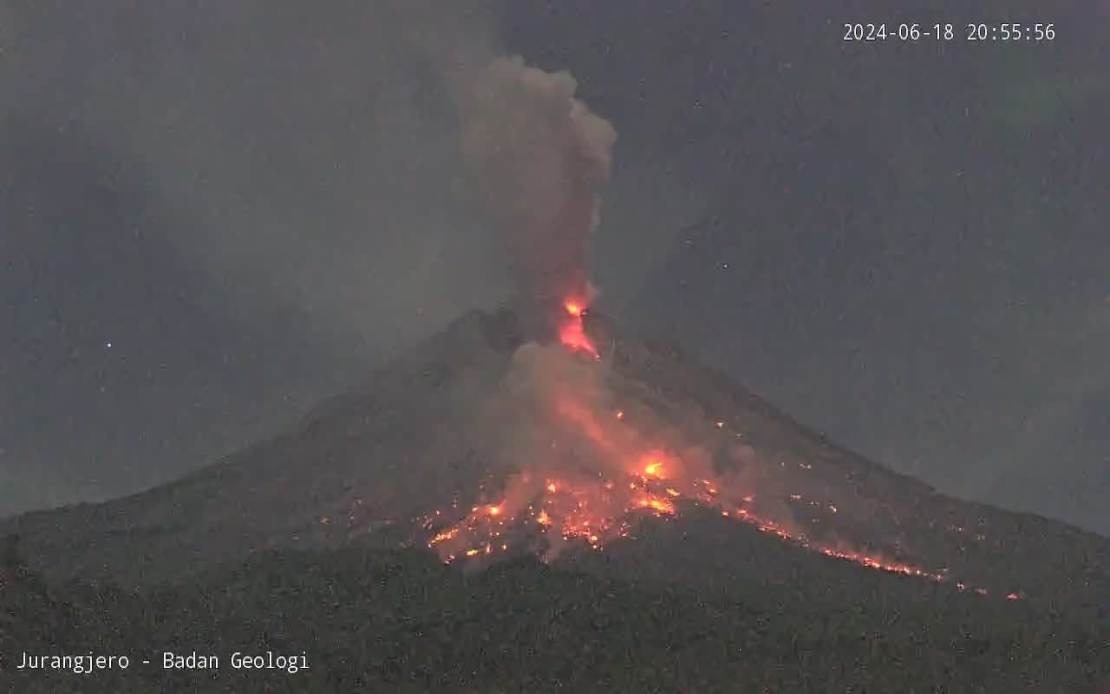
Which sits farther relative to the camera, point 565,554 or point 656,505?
point 656,505

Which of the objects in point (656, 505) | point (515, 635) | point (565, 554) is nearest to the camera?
point (515, 635)

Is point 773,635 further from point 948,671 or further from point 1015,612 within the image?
point 1015,612

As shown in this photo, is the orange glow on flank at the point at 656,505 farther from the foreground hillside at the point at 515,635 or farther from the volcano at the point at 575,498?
the foreground hillside at the point at 515,635

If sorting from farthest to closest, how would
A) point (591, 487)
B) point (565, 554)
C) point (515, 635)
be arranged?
1. point (591, 487)
2. point (565, 554)
3. point (515, 635)

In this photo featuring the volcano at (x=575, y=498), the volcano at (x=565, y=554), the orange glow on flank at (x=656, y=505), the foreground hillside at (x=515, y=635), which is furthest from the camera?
the orange glow on flank at (x=656, y=505)

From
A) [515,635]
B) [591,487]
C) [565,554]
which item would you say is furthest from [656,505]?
[515,635]

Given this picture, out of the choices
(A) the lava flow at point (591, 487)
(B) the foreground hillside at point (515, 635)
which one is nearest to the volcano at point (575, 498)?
(A) the lava flow at point (591, 487)

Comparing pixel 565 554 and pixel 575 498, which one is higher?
pixel 575 498

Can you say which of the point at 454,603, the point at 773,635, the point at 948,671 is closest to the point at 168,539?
the point at 454,603

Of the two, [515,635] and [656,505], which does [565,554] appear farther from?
[515,635]
